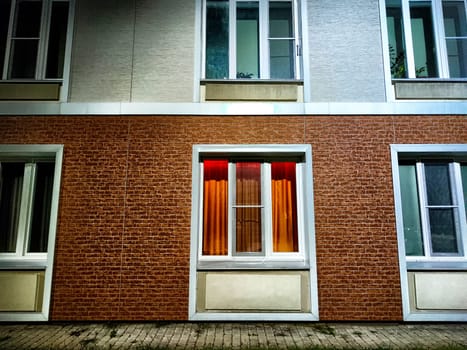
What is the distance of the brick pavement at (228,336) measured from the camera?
183 inches

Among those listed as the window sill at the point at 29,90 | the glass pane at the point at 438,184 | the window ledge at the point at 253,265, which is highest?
the window sill at the point at 29,90

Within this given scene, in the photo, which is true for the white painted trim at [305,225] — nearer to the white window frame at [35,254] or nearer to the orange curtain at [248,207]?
the orange curtain at [248,207]

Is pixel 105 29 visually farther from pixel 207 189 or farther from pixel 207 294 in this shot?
pixel 207 294

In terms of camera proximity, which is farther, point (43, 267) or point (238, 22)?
point (238, 22)

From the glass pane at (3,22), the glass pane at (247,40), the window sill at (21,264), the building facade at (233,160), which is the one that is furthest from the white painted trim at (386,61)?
the glass pane at (3,22)

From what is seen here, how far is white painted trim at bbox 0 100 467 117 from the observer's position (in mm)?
6098

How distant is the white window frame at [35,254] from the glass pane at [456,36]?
26.5 feet

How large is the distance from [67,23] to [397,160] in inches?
283

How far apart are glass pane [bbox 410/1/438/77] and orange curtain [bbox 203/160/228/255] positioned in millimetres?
4541

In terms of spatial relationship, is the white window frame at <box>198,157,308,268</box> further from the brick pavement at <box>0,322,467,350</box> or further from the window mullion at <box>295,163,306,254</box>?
the brick pavement at <box>0,322,467,350</box>

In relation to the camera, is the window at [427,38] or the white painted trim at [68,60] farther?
the window at [427,38]

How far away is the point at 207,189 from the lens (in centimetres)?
619

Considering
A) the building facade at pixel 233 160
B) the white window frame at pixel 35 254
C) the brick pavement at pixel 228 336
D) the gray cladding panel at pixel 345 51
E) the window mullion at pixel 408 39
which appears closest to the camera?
the brick pavement at pixel 228 336

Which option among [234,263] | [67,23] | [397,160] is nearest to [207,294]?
[234,263]
